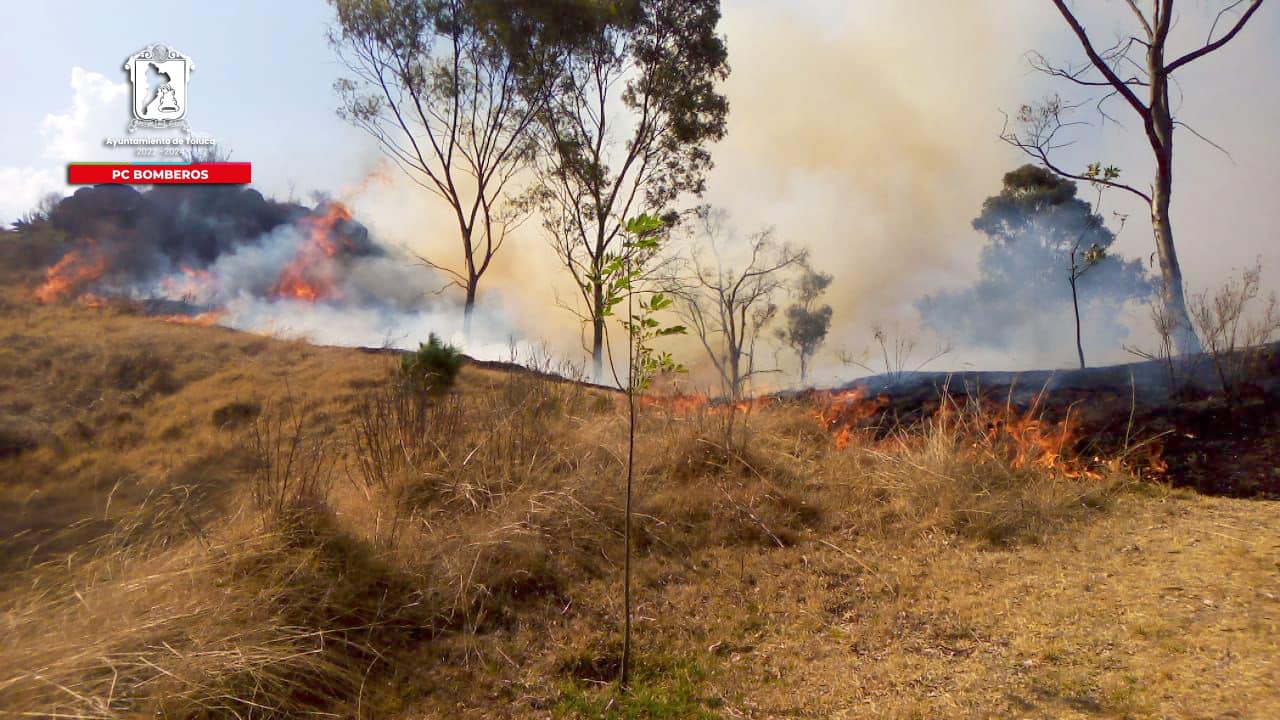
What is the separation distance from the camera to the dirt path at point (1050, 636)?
2.63m

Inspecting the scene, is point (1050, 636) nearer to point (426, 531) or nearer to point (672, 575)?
point (672, 575)

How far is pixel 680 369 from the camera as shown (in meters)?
3.01

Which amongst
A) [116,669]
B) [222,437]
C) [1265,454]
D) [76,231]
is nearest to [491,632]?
[116,669]

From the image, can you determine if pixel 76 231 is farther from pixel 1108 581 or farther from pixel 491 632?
pixel 1108 581

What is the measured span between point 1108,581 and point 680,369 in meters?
2.76

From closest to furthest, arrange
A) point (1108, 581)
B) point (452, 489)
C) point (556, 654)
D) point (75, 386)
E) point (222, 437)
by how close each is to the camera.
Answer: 1. point (556, 654)
2. point (1108, 581)
3. point (452, 489)
4. point (222, 437)
5. point (75, 386)

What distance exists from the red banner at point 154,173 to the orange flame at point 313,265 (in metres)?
5.00

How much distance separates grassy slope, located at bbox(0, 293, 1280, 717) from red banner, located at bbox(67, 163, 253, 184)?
8.15 m

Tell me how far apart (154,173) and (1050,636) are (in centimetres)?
1693

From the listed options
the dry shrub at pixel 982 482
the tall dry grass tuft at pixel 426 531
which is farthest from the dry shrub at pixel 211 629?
the dry shrub at pixel 982 482

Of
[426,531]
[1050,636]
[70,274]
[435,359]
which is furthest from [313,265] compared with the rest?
[1050,636]

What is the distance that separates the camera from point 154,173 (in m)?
13.8

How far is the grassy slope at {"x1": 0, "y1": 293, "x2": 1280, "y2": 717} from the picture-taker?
2703 mm

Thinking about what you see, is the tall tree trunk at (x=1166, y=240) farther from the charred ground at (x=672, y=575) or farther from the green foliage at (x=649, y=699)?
the green foliage at (x=649, y=699)
